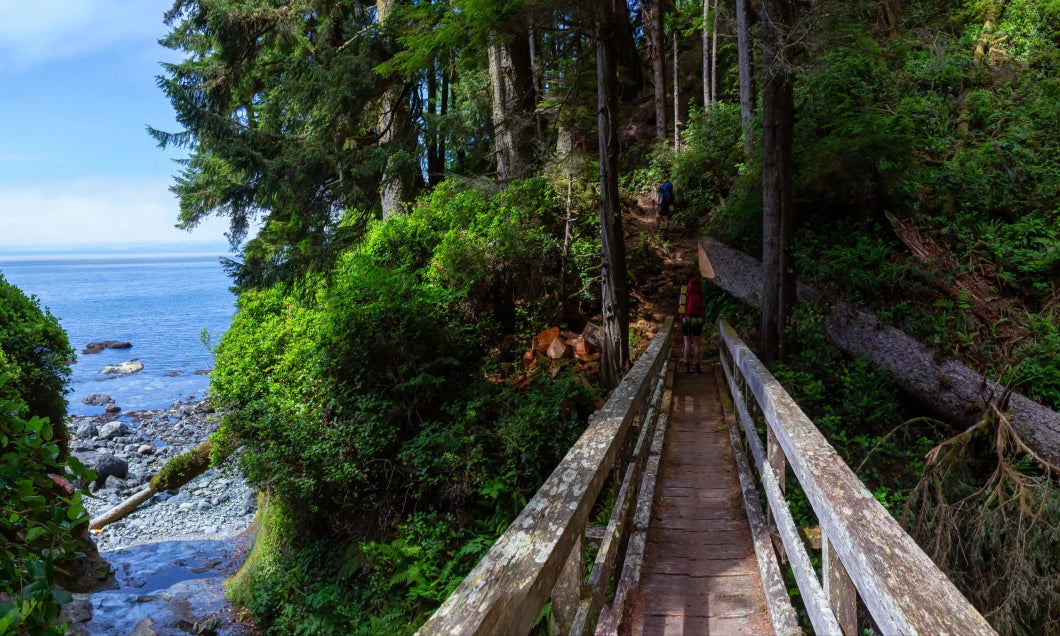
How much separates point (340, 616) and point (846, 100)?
13.8 metres

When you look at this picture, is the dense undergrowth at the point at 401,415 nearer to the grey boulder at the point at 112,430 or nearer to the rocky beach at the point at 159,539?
the rocky beach at the point at 159,539

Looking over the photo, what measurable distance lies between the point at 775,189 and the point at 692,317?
9.42ft

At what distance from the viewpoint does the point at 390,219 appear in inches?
568

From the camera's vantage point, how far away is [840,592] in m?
2.16

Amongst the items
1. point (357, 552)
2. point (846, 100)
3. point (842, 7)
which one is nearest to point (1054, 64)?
point (846, 100)

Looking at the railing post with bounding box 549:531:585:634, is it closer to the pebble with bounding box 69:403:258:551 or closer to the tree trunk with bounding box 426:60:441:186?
the pebble with bounding box 69:403:258:551

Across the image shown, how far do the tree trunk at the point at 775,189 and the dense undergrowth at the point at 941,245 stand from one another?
0.39m

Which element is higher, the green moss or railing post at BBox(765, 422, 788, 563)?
railing post at BBox(765, 422, 788, 563)

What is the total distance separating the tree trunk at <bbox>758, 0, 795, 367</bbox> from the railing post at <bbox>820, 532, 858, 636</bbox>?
8.03 meters

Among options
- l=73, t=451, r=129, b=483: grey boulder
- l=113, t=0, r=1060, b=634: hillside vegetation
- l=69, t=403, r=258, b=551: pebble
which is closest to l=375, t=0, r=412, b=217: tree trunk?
l=113, t=0, r=1060, b=634: hillside vegetation

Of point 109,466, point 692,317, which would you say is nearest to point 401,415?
point 692,317

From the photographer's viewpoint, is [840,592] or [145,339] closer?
[840,592]

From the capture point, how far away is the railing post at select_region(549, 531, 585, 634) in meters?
2.12

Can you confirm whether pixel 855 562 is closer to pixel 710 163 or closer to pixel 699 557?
pixel 699 557
